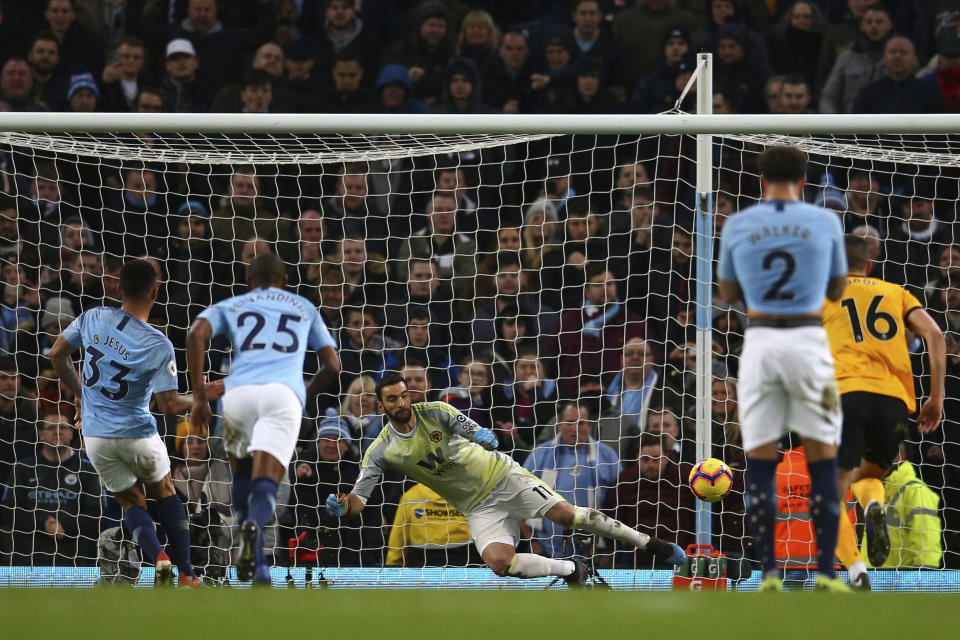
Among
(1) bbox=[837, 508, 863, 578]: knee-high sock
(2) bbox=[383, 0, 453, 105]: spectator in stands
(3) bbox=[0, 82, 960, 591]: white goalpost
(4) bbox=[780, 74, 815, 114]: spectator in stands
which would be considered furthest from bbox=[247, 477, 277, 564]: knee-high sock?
(4) bbox=[780, 74, 815, 114]: spectator in stands

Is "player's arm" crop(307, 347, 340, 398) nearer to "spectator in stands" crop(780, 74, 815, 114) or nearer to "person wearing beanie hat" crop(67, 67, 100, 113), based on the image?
"person wearing beanie hat" crop(67, 67, 100, 113)

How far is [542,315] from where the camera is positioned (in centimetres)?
1023

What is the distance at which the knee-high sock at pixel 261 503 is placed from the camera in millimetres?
6320

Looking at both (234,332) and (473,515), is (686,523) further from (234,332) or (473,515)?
(234,332)

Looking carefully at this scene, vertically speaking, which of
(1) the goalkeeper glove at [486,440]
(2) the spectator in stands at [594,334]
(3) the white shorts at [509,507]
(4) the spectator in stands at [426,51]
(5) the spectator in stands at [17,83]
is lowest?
(3) the white shorts at [509,507]

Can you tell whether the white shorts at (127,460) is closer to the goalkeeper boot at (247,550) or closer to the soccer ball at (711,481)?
the goalkeeper boot at (247,550)

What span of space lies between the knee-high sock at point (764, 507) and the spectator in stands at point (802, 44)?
25.6ft

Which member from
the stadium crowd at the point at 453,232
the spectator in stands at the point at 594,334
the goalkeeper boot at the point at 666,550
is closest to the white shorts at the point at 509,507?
the stadium crowd at the point at 453,232

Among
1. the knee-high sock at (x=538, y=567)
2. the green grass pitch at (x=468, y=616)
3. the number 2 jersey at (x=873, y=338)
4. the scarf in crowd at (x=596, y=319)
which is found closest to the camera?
the green grass pitch at (x=468, y=616)

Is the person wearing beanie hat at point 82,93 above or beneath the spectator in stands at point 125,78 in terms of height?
beneath

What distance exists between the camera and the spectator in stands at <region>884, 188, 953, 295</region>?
32.6 ft

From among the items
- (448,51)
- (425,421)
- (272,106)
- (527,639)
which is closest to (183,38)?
(272,106)

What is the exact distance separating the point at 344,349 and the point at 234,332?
3186 mm

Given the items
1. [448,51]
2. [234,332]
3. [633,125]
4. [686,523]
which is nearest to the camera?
[234,332]
